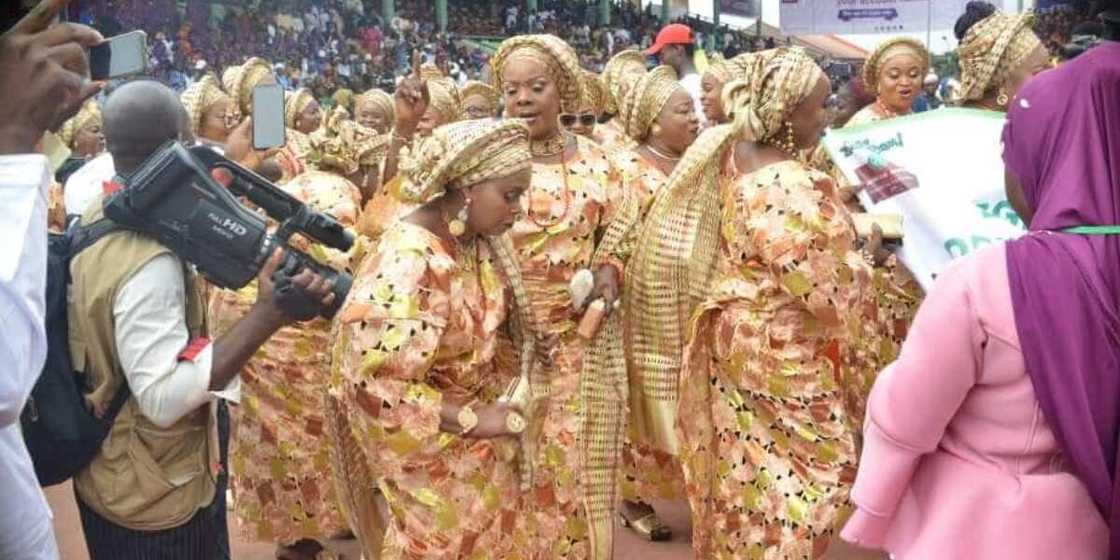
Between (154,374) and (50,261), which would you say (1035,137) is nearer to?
(154,374)

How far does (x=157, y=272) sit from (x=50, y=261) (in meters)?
0.26

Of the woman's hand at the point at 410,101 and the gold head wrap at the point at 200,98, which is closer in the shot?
the woman's hand at the point at 410,101

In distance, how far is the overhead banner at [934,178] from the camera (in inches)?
170

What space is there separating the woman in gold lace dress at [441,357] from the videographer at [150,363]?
0.71 feet

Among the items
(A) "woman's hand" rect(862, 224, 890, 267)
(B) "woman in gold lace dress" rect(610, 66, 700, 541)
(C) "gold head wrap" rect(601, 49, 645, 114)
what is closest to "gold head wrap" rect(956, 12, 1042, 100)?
(A) "woman's hand" rect(862, 224, 890, 267)

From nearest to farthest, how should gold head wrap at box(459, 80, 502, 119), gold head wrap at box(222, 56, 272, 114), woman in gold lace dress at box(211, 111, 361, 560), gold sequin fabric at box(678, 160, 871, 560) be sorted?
gold sequin fabric at box(678, 160, 871, 560), woman in gold lace dress at box(211, 111, 361, 560), gold head wrap at box(222, 56, 272, 114), gold head wrap at box(459, 80, 502, 119)

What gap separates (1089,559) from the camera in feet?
7.50

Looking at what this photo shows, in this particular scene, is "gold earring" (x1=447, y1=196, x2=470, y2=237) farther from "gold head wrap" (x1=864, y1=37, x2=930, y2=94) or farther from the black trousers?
"gold head wrap" (x1=864, y1=37, x2=930, y2=94)

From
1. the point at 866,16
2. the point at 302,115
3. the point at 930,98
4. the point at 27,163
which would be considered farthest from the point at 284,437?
the point at 866,16

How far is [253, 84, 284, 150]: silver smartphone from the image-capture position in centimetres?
431

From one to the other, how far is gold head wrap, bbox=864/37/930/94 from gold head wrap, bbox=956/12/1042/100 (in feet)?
5.13

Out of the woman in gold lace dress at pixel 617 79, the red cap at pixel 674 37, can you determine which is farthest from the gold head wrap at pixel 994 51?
the red cap at pixel 674 37

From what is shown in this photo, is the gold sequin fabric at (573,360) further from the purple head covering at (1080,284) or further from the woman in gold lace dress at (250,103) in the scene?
the purple head covering at (1080,284)

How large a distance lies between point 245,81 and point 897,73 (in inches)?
138
